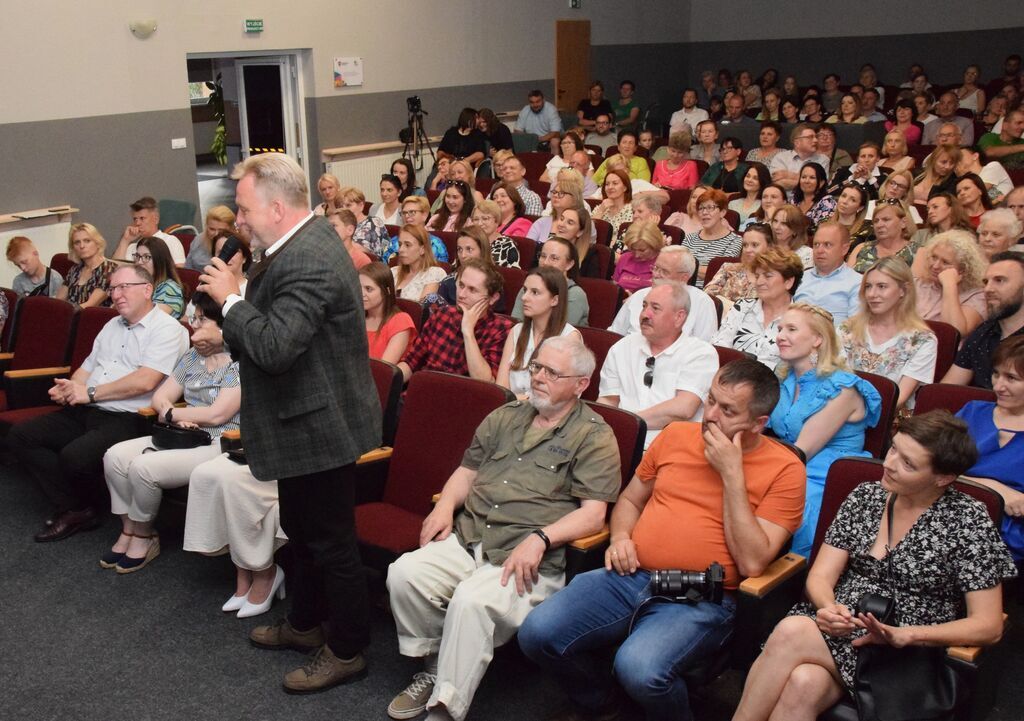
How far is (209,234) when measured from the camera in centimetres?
551

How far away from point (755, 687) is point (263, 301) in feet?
4.91

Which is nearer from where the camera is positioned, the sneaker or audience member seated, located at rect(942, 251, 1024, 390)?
the sneaker

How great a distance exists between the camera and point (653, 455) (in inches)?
104

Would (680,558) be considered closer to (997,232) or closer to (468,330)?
(468,330)

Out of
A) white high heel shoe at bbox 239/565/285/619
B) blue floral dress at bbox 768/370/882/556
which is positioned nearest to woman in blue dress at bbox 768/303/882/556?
blue floral dress at bbox 768/370/882/556

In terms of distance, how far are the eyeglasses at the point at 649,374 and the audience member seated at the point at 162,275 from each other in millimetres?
2501

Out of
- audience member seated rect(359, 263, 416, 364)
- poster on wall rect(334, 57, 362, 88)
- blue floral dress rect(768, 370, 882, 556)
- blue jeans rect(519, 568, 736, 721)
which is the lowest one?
blue jeans rect(519, 568, 736, 721)

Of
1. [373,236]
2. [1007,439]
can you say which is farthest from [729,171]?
[1007,439]

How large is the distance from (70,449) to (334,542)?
1583 millimetres

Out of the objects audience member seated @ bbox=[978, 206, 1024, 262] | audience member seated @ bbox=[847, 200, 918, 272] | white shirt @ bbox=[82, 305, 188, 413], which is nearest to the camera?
white shirt @ bbox=[82, 305, 188, 413]

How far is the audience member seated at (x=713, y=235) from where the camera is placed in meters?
5.29

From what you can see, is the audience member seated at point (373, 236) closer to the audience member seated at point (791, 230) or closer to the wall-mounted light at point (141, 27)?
the audience member seated at point (791, 230)

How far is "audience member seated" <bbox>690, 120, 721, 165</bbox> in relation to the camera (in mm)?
8171

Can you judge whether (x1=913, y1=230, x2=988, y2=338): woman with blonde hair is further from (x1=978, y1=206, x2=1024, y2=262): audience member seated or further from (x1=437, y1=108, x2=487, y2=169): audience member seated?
(x1=437, y1=108, x2=487, y2=169): audience member seated
